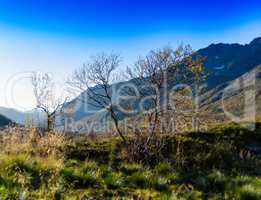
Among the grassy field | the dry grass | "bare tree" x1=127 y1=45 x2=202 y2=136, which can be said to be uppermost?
"bare tree" x1=127 y1=45 x2=202 y2=136

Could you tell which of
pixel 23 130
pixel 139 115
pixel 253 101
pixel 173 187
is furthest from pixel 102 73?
pixel 253 101

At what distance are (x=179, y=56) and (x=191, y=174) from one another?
5099 millimetres

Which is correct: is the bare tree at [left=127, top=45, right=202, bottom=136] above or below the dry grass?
above

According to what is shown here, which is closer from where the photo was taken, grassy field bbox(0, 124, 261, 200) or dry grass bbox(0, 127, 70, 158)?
grassy field bbox(0, 124, 261, 200)

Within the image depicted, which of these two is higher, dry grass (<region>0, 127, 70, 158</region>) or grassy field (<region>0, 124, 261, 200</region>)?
dry grass (<region>0, 127, 70, 158</region>)

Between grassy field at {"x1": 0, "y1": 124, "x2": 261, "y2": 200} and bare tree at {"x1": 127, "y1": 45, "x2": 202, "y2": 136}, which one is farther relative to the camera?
bare tree at {"x1": 127, "y1": 45, "x2": 202, "y2": 136}

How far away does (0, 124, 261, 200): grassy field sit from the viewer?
6953 millimetres

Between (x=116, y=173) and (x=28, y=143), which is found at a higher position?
(x=28, y=143)

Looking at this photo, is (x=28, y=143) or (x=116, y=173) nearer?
(x=116, y=173)

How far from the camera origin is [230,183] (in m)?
8.38

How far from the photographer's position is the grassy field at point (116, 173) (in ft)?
22.8

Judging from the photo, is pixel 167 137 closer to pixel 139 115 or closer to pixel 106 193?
pixel 139 115

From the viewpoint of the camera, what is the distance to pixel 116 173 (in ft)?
28.7

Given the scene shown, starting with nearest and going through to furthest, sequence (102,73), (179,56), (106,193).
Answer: (106,193) < (179,56) < (102,73)
